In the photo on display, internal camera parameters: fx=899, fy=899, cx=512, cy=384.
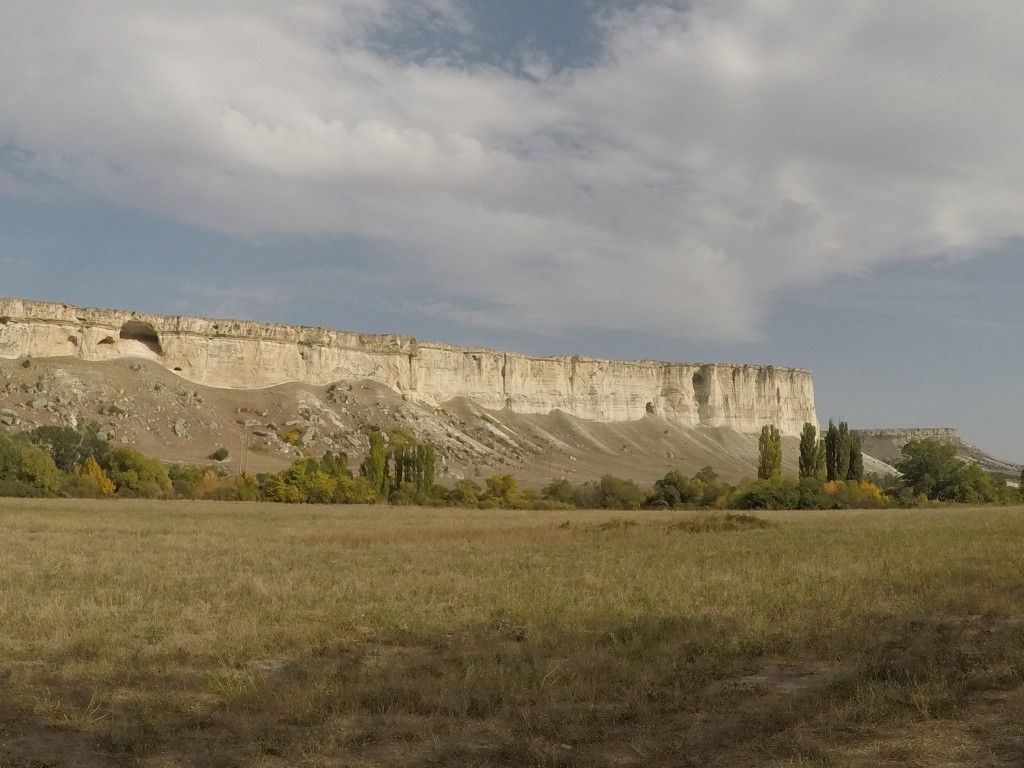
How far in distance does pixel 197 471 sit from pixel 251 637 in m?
46.3

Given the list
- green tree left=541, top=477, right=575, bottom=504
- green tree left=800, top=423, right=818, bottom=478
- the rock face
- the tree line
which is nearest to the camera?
the tree line

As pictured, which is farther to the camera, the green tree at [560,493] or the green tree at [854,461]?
the green tree at [854,461]

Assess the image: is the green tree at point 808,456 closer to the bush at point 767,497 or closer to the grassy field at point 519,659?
Answer: the bush at point 767,497

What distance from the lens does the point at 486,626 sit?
10.8 metres

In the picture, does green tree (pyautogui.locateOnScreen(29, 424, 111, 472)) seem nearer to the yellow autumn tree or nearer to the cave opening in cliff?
the yellow autumn tree

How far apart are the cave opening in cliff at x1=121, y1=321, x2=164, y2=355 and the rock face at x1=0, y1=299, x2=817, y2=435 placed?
0.32ft

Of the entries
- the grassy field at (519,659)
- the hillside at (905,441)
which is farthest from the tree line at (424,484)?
the hillside at (905,441)

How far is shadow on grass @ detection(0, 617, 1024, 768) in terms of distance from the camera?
6148mm

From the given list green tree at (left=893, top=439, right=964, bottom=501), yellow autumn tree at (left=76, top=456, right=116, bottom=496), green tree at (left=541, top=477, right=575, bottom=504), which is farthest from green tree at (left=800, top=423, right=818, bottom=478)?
yellow autumn tree at (left=76, top=456, right=116, bottom=496)

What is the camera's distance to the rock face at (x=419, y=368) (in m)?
82.1

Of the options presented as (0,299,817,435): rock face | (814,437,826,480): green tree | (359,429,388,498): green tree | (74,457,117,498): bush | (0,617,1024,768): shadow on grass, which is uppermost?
(0,299,817,435): rock face

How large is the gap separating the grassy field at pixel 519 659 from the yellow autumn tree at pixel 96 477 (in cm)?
3132

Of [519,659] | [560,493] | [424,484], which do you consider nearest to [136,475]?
[424,484]

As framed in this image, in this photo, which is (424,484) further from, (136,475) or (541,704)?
(541,704)
